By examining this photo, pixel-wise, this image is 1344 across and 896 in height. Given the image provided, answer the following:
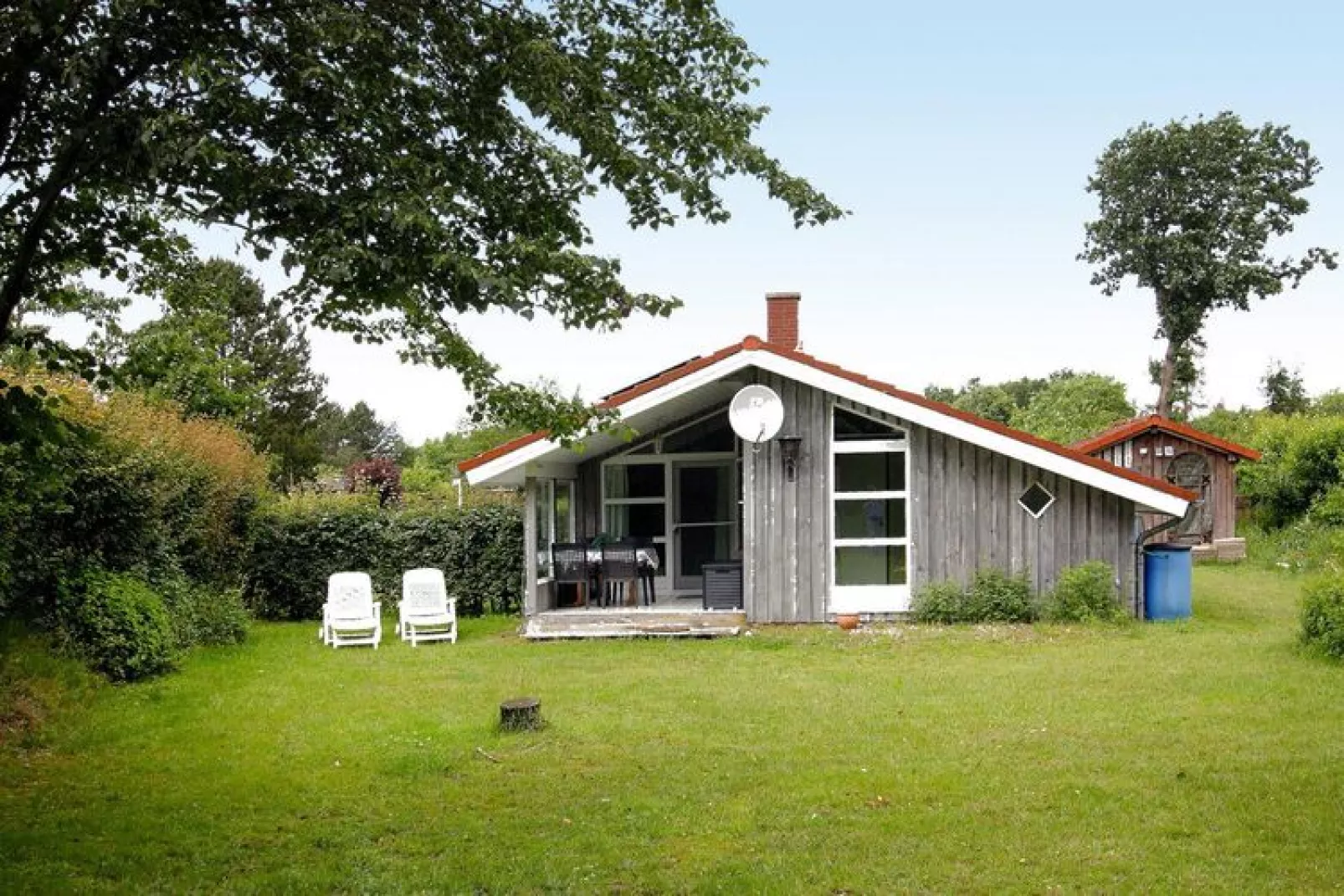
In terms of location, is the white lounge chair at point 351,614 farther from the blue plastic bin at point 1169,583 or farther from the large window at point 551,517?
the blue plastic bin at point 1169,583

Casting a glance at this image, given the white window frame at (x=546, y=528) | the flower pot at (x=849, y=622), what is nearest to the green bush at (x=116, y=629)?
the white window frame at (x=546, y=528)

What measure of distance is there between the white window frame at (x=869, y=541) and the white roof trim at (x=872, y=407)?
460mm

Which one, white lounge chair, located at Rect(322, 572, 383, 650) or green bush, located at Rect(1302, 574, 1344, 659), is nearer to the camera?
green bush, located at Rect(1302, 574, 1344, 659)

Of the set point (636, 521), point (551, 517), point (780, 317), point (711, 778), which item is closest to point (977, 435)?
point (780, 317)

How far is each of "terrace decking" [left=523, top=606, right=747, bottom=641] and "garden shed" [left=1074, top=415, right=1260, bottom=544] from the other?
1491 centimetres

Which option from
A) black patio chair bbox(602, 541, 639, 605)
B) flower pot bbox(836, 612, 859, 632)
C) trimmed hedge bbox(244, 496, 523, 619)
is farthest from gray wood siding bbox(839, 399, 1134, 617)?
trimmed hedge bbox(244, 496, 523, 619)

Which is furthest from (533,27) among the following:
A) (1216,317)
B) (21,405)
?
(1216,317)

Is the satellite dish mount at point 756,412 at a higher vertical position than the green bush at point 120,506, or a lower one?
higher

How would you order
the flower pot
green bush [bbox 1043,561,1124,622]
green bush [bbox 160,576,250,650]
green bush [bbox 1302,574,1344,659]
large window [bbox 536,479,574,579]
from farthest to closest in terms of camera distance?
large window [bbox 536,479,574,579] → the flower pot → green bush [bbox 1043,561,1124,622] → green bush [bbox 160,576,250,650] → green bush [bbox 1302,574,1344,659]

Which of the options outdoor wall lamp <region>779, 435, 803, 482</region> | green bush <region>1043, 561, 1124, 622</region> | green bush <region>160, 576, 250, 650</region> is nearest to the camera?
green bush <region>160, 576, 250, 650</region>

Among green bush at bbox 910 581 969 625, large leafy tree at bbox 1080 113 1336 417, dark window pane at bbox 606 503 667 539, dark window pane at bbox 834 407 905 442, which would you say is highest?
large leafy tree at bbox 1080 113 1336 417

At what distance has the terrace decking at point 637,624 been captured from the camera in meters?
14.7

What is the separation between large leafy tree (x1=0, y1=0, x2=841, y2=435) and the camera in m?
5.33

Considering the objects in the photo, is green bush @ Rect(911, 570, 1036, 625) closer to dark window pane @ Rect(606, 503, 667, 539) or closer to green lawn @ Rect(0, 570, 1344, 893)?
green lawn @ Rect(0, 570, 1344, 893)
